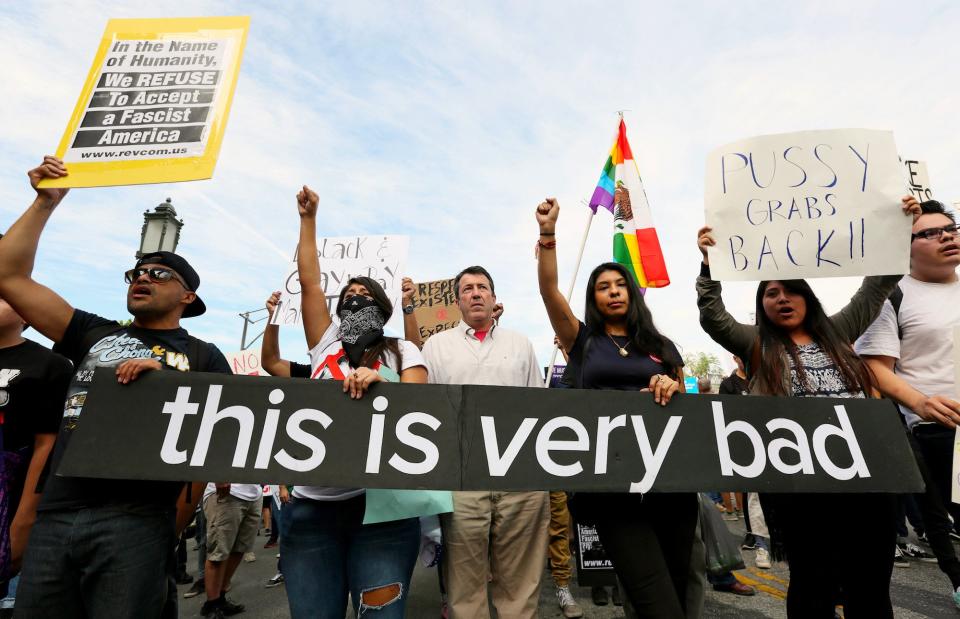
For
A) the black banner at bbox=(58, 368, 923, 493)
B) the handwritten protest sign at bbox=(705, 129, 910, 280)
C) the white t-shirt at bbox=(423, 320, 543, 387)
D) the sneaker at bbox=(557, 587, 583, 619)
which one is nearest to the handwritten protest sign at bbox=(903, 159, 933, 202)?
the handwritten protest sign at bbox=(705, 129, 910, 280)

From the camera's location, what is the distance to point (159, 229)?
284 inches

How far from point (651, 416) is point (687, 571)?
75cm

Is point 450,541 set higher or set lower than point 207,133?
lower

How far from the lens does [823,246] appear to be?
Answer: 2.48 m

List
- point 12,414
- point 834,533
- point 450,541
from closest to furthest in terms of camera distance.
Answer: point 834,533 → point 12,414 → point 450,541

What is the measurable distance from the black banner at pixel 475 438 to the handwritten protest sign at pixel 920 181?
2211 millimetres

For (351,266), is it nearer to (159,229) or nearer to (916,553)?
(159,229)

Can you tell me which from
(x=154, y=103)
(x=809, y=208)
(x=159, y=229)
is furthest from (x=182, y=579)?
(x=809, y=208)

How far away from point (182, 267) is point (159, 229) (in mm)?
5698

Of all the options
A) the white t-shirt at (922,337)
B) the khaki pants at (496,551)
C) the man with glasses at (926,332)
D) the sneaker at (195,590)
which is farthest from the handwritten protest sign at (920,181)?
the sneaker at (195,590)

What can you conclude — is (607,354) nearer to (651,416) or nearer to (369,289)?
(651,416)

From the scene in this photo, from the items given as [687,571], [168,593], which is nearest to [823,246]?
[687,571]

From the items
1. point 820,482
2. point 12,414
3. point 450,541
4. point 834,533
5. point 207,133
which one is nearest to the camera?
point 820,482

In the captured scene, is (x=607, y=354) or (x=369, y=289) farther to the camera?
(x=369, y=289)
